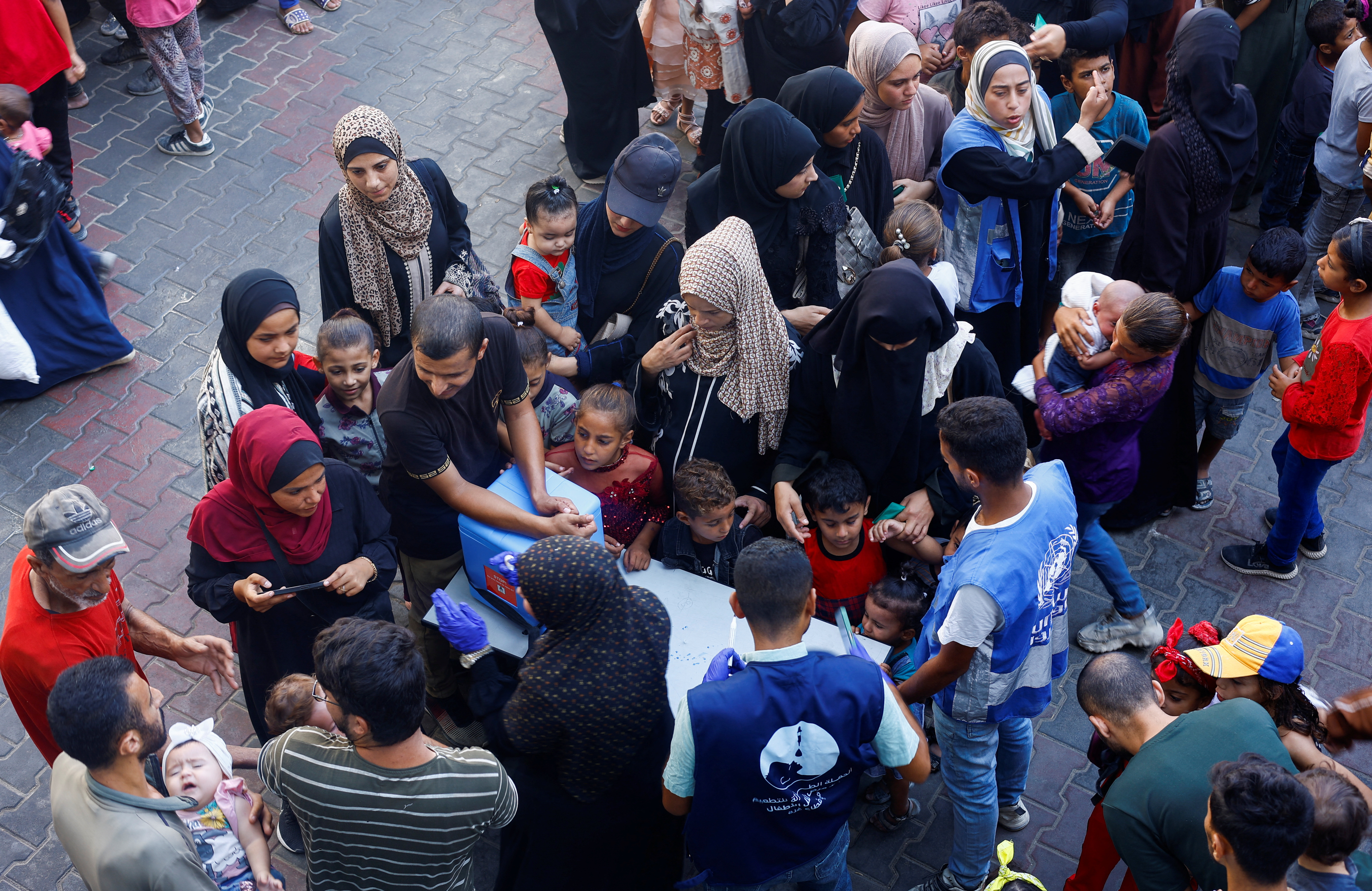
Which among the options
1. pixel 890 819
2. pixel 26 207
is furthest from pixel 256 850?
pixel 26 207

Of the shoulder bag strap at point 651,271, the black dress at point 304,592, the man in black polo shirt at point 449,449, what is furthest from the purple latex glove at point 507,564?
the shoulder bag strap at point 651,271

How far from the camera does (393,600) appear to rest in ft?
15.5

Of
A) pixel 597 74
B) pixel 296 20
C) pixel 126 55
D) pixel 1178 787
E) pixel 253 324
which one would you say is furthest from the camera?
pixel 296 20

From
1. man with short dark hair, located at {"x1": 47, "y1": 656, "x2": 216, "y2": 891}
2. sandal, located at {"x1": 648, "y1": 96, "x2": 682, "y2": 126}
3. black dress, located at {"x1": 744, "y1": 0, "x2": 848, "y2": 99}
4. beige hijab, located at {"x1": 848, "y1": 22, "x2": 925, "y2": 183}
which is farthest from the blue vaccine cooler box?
sandal, located at {"x1": 648, "y1": 96, "x2": 682, "y2": 126}

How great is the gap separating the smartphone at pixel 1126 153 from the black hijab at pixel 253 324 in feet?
12.7

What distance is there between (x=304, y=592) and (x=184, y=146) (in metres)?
4.66

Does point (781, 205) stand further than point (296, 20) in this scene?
No

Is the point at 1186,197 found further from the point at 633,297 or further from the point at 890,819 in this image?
the point at 890,819

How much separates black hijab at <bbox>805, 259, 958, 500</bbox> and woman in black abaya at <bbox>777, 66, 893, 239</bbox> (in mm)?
780

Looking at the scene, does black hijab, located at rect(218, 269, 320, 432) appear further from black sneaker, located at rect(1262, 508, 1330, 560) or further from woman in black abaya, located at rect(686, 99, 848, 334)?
black sneaker, located at rect(1262, 508, 1330, 560)

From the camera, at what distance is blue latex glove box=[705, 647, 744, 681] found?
2.83m

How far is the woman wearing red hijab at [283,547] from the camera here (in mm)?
3244

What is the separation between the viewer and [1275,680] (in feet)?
9.95

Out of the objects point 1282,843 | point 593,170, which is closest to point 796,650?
point 1282,843
